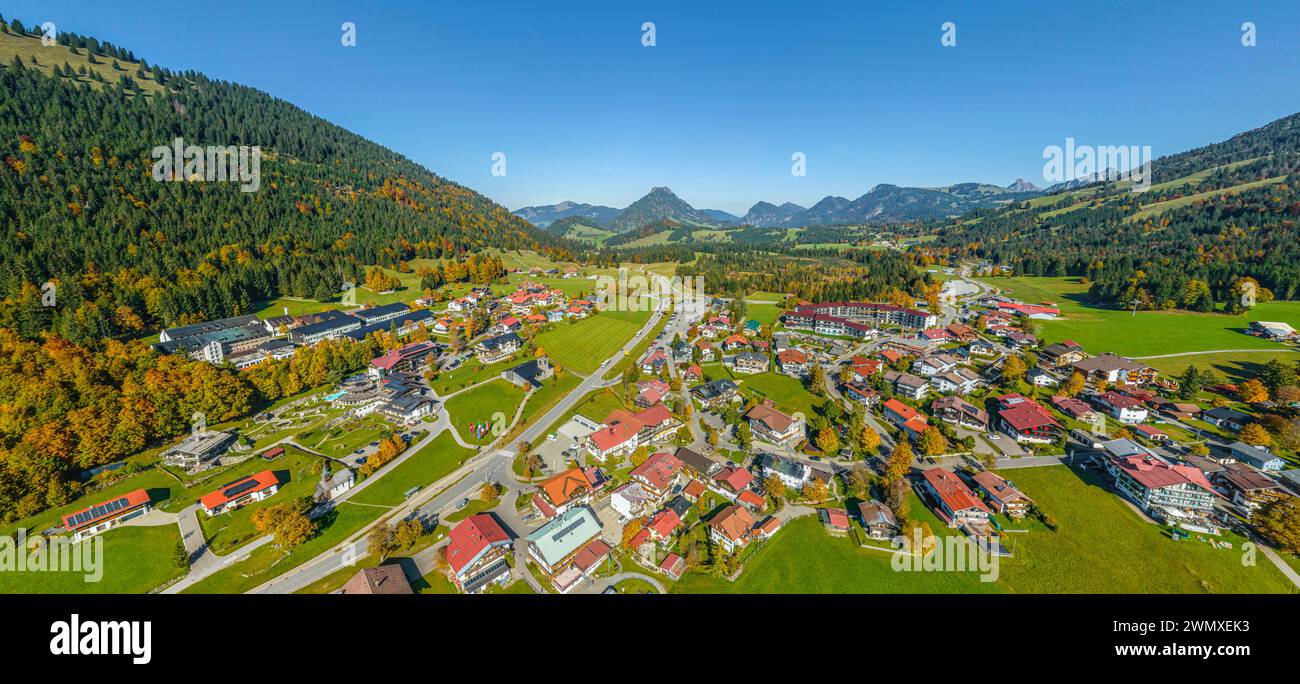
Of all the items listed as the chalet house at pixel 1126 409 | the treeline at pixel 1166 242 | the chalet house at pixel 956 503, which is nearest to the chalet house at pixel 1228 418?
the chalet house at pixel 1126 409

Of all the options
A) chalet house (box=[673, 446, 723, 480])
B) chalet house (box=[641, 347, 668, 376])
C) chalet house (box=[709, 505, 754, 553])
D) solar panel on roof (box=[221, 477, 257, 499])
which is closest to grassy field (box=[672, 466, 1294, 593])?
chalet house (box=[709, 505, 754, 553])

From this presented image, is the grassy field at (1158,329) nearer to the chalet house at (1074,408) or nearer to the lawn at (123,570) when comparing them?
the chalet house at (1074,408)

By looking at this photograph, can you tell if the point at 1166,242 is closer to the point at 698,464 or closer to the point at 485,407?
the point at 698,464

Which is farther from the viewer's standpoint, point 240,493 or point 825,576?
point 240,493

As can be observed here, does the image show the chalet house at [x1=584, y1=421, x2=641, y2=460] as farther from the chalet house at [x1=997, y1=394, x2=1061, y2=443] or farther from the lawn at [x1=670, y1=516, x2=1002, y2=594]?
the chalet house at [x1=997, y1=394, x2=1061, y2=443]

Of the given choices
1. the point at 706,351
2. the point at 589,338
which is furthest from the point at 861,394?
the point at 589,338
